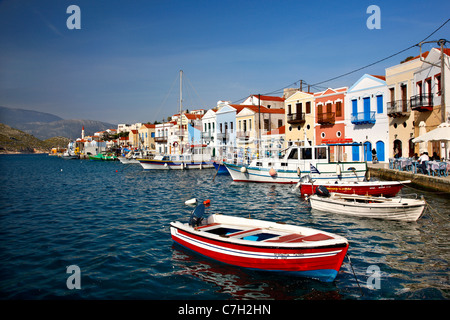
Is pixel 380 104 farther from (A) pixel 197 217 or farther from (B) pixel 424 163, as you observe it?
(A) pixel 197 217

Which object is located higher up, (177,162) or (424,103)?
(424,103)

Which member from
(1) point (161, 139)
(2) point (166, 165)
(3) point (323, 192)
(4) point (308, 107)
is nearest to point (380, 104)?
(4) point (308, 107)

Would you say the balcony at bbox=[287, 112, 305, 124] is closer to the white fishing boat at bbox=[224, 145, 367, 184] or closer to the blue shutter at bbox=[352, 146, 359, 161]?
the blue shutter at bbox=[352, 146, 359, 161]

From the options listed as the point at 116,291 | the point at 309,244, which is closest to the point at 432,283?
the point at 309,244

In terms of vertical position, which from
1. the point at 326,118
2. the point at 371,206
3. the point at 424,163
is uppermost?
the point at 326,118

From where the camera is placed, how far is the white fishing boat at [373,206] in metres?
12.3

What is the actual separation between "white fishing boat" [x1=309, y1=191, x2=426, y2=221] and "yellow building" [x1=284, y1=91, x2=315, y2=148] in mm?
23938


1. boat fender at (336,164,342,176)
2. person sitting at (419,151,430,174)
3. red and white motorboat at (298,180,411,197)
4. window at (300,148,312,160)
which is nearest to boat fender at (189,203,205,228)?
red and white motorboat at (298,180,411,197)

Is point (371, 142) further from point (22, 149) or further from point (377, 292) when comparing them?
point (22, 149)

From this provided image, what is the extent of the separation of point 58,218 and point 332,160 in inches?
730

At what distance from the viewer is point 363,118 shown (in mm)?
32500

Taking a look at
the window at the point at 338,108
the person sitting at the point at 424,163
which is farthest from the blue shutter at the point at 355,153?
the person sitting at the point at 424,163

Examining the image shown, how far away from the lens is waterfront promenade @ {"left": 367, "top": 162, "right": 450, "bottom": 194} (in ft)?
56.3

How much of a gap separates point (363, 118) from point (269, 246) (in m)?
28.8
